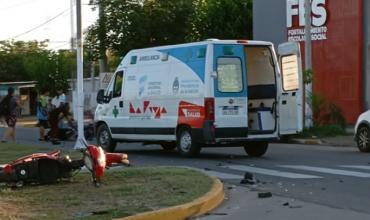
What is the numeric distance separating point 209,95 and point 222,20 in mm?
17004

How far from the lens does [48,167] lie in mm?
10219

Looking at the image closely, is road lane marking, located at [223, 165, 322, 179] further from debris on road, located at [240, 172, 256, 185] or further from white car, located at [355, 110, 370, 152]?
white car, located at [355, 110, 370, 152]

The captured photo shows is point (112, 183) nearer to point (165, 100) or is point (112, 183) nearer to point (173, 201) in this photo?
point (173, 201)

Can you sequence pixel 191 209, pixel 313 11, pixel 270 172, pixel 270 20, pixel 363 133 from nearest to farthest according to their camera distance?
pixel 191 209 → pixel 270 172 → pixel 363 133 → pixel 313 11 → pixel 270 20

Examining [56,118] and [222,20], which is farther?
[222,20]

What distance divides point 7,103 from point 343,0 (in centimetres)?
1330

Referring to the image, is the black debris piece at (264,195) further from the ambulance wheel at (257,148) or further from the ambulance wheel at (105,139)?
the ambulance wheel at (105,139)

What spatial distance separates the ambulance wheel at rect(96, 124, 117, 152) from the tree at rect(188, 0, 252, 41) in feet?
45.4

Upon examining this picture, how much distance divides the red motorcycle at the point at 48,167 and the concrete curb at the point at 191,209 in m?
1.79

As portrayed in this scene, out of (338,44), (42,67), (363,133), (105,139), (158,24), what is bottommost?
(105,139)

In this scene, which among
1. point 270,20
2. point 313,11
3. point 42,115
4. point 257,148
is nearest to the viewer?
point 257,148

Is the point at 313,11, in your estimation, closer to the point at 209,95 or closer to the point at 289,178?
the point at 209,95

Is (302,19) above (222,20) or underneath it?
underneath

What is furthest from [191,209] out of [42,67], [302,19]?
[42,67]
